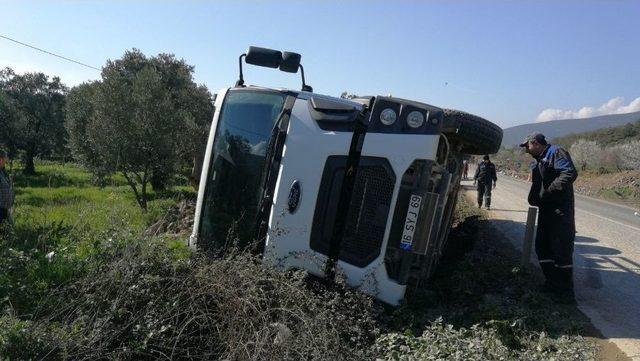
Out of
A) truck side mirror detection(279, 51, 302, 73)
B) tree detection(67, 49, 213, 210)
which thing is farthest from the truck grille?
tree detection(67, 49, 213, 210)

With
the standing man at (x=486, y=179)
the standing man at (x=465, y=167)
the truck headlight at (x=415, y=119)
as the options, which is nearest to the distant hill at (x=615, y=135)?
the standing man at (x=486, y=179)

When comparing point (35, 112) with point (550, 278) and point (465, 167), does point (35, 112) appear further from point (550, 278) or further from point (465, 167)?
point (550, 278)

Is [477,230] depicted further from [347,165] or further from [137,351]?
[137,351]

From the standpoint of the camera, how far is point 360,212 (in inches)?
155

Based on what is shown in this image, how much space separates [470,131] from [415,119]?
2.22 ft

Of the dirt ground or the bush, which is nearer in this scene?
the bush

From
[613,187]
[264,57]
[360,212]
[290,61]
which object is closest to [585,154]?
[613,187]

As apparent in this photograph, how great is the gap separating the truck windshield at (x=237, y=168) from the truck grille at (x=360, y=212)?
580 mm

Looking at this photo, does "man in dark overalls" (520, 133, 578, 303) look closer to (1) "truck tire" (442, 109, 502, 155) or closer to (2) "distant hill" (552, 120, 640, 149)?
(1) "truck tire" (442, 109, 502, 155)

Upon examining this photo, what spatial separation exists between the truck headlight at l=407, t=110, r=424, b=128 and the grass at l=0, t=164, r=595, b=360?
1.40 metres

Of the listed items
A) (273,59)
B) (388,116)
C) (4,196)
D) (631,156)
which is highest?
(631,156)

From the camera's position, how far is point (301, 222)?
3.92 meters

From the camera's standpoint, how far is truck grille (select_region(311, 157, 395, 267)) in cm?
387

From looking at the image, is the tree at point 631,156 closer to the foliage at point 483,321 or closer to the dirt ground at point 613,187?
the dirt ground at point 613,187
